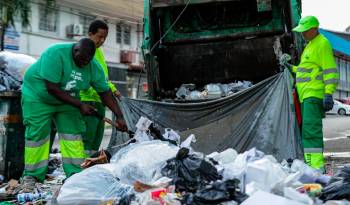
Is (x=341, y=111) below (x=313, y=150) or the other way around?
below

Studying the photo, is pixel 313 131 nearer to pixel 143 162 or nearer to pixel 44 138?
pixel 143 162

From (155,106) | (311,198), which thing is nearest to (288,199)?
(311,198)

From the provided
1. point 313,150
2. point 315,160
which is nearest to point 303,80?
point 313,150

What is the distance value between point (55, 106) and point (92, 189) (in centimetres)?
133

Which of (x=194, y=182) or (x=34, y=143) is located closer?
(x=194, y=182)

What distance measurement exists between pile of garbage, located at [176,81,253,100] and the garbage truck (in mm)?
164

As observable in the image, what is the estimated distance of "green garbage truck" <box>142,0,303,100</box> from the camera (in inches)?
269

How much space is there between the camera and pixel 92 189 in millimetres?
3768

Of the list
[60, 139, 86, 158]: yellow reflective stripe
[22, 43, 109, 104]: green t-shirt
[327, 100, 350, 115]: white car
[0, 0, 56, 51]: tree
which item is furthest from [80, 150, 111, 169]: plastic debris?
[327, 100, 350, 115]: white car

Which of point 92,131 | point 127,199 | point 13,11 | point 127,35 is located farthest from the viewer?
point 127,35

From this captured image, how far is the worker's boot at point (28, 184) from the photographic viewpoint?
4609 millimetres

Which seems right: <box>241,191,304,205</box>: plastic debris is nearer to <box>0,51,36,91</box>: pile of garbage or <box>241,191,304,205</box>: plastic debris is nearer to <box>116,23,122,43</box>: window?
<box>0,51,36,91</box>: pile of garbage

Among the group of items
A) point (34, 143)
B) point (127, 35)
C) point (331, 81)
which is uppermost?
point (127, 35)

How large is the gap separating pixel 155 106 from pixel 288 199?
3108 millimetres
